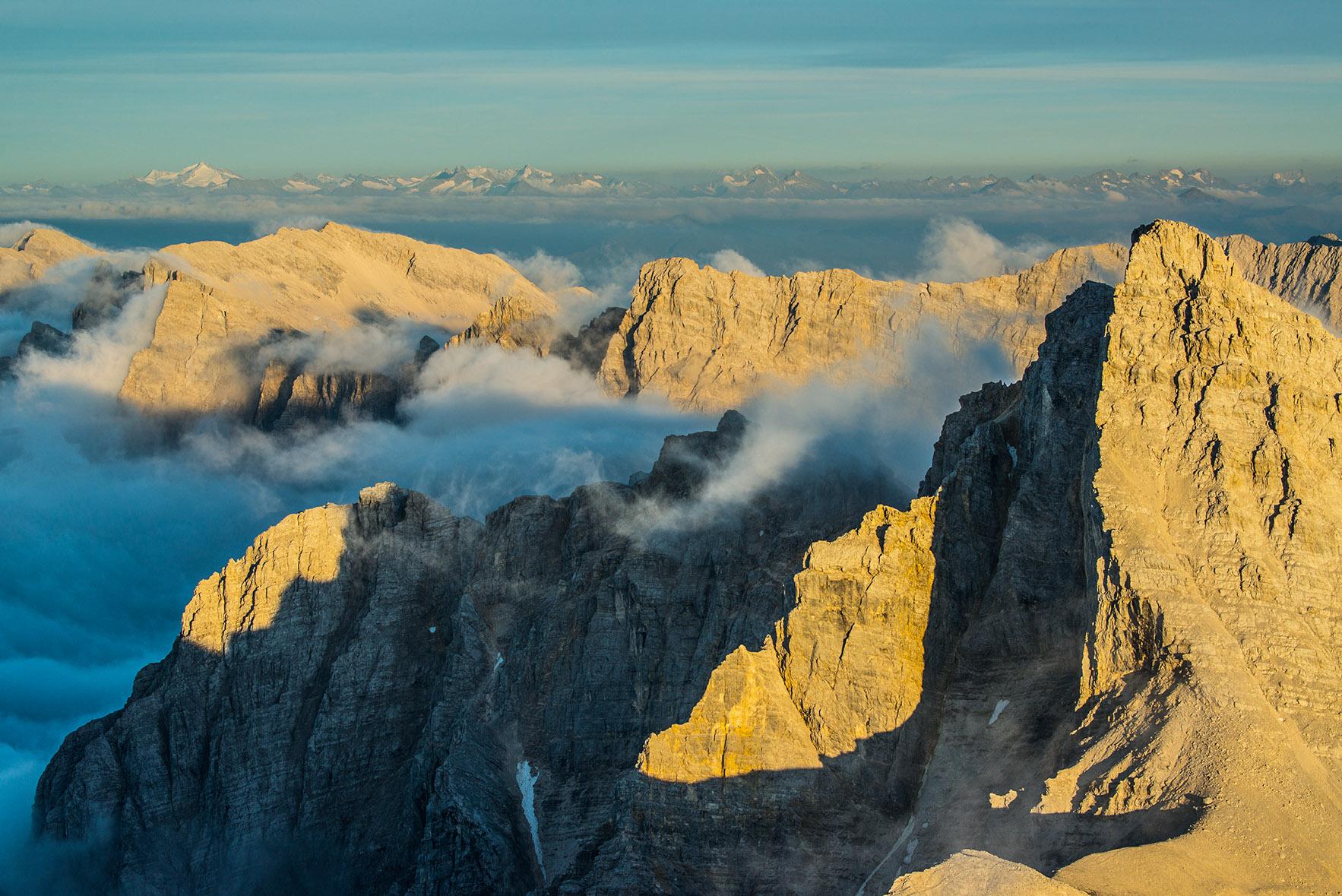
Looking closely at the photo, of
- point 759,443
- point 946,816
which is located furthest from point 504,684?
point 946,816

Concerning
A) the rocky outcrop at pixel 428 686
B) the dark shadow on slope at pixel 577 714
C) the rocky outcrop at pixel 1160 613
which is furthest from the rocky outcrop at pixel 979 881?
the rocky outcrop at pixel 428 686

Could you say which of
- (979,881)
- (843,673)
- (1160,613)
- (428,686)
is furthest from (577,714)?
(979,881)

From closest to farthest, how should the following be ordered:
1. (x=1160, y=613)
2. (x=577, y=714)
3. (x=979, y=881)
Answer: (x=979, y=881)
(x=1160, y=613)
(x=577, y=714)

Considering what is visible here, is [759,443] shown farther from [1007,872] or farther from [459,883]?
[1007,872]

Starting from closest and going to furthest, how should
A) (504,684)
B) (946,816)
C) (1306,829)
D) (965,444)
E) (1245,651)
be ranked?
(1306,829) → (1245,651) → (946,816) → (965,444) → (504,684)

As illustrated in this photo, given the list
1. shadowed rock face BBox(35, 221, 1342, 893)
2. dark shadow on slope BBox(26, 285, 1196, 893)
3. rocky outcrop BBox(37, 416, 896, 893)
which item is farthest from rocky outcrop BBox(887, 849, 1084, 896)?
rocky outcrop BBox(37, 416, 896, 893)

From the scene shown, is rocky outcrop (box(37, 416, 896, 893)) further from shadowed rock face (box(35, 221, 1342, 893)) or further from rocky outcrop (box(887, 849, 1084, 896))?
rocky outcrop (box(887, 849, 1084, 896))

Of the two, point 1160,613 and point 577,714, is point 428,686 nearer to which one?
point 577,714

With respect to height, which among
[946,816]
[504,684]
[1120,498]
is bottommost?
[504,684]
